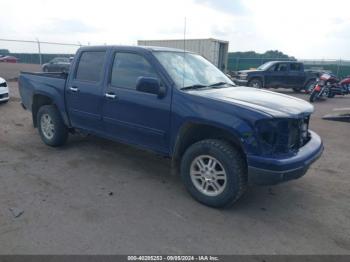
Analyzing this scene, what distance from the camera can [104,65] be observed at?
15.4ft

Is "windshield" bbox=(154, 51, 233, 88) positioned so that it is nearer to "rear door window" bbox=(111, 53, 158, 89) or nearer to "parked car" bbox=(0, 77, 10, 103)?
"rear door window" bbox=(111, 53, 158, 89)

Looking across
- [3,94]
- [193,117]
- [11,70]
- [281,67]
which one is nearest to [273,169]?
[193,117]

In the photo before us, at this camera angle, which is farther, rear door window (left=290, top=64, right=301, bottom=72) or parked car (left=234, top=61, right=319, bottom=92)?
rear door window (left=290, top=64, right=301, bottom=72)

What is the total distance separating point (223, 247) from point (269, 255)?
0.42m

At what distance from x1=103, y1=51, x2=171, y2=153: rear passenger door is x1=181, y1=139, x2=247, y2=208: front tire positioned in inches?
18.6

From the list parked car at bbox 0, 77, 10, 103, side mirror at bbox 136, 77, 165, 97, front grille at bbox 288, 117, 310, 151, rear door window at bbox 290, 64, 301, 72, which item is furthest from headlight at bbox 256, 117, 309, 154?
rear door window at bbox 290, 64, 301, 72

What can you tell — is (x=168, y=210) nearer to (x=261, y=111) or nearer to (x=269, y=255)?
(x=269, y=255)

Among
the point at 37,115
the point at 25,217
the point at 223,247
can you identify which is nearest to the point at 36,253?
the point at 25,217

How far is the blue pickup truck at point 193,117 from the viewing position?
331 centimetres

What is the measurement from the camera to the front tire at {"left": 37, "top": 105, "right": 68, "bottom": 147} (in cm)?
554

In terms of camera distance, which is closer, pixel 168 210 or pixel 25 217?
pixel 25 217

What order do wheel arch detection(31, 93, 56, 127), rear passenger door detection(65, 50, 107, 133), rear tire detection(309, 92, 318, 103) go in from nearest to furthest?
rear passenger door detection(65, 50, 107, 133)
wheel arch detection(31, 93, 56, 127)
rear tire detection(309, 92, 318, 103)

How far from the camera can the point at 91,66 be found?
16.1 ft

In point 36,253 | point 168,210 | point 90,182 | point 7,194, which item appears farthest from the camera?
point 90,182
